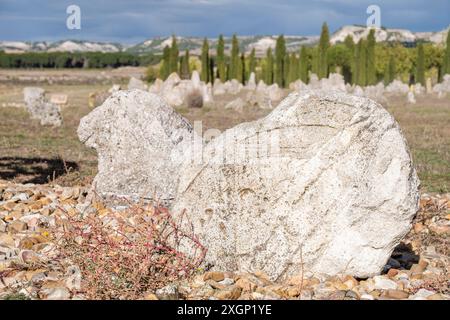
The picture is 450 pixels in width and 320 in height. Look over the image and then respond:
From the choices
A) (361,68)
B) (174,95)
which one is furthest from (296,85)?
(174,95)

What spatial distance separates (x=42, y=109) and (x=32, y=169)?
40.2ft

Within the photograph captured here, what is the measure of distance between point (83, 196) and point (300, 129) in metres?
4.78

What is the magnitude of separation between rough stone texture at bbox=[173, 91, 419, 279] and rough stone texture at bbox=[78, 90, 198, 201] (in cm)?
337

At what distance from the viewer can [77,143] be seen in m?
18.9

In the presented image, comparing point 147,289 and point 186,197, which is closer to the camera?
point 147,289

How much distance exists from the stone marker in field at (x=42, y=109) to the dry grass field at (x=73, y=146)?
0.37m

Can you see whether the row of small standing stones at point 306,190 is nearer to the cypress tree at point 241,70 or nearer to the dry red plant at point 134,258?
the dry red plant at point 134,258

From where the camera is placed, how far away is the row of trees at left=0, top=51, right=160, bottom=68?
11331 centimetres

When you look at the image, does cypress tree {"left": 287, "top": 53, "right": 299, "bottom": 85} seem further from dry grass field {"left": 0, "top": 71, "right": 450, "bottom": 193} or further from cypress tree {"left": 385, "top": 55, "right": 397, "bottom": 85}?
dry grass field {"left": 0, "top": 71, "right": 450, "bottom": 193}

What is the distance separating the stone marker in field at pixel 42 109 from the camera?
80.6ft

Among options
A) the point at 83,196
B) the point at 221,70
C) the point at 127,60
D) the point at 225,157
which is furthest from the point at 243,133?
the point at 127,60

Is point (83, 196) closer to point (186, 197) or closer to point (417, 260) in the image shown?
point (186, 197)

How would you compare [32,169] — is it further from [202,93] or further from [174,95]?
[202,93]

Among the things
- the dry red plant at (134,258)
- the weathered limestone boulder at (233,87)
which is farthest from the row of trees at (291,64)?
the dry red plant at (134,258)
